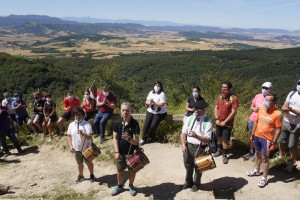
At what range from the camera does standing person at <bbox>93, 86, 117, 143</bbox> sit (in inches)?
327

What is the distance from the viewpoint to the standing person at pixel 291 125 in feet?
18.8

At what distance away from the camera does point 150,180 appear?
664cm

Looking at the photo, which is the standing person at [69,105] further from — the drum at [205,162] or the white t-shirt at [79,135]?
the drum at [205,162]

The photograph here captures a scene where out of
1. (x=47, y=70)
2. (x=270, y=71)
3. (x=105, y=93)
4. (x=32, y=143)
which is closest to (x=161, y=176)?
(x=105, y=93)

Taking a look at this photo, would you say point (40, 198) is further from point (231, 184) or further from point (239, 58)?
point (239, 58)

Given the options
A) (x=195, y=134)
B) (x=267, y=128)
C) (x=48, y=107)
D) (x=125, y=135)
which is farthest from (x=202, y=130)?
(x=48, y=107)

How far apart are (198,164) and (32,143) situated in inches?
235

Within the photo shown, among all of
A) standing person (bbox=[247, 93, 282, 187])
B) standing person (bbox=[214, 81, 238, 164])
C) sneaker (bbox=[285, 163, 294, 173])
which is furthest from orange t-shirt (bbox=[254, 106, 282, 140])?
sneaker (bbox=[285, 163, 294, 173])

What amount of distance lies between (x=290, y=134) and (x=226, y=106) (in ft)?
4.28

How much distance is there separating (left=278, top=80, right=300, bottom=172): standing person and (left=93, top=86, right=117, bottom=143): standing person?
13.8 feet

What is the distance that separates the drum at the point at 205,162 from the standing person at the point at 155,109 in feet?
8.04

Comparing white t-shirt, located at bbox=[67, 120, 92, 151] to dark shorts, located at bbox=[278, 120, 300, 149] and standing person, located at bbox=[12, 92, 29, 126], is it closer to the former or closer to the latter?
dark shorts, located at bbox=[278, 120, 300, 149]

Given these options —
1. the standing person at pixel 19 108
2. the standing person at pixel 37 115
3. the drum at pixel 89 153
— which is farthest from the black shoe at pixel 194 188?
the standing person at pixel 19 108

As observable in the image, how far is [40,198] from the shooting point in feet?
20.8
